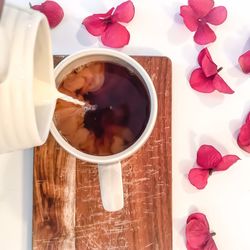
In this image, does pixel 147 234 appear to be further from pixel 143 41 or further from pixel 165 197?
pixel 143 41

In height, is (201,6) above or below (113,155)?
above

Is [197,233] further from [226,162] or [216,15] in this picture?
[216,15]

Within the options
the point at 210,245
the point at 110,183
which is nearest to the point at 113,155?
the point at 110,183

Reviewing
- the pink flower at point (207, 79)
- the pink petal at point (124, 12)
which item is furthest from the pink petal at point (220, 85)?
the pink petal at point (124, 12)

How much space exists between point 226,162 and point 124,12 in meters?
0.18

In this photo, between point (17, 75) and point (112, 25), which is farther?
point (112, 25)

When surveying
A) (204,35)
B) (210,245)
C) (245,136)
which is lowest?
(210,245)

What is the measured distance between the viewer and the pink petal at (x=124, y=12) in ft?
1.80

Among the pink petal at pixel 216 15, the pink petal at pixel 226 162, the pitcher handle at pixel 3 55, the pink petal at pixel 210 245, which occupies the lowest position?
the pink petal at pixel 210 245

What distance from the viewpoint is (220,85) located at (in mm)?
542

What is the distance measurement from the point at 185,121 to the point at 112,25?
0.12m

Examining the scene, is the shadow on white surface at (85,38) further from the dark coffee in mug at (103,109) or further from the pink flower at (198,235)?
the pink flower at (198,235)

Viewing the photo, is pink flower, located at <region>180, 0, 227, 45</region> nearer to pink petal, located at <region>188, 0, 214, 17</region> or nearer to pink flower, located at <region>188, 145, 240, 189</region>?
pink petal, located at <region>188, 0, 214, 17</region>

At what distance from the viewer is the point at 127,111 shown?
500mm
